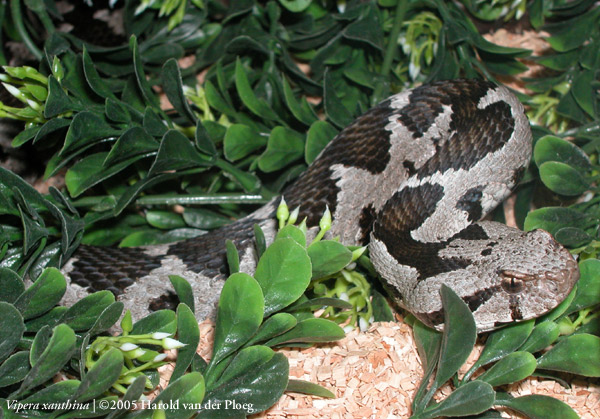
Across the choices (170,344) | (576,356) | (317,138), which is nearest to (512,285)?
(576,356)

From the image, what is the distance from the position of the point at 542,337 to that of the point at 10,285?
1911 mm

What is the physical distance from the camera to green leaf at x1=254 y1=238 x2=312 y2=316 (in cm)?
179

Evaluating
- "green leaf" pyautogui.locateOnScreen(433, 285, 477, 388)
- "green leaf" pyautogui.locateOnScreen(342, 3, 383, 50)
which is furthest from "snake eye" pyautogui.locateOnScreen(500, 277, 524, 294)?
"green leaf" pyautogui.locateOnScreen(342, 3, 383, 50)

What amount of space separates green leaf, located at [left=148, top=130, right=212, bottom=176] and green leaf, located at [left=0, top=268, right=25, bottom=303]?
0.90m

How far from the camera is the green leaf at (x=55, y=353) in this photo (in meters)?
1.63

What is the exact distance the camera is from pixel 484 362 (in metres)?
2.09

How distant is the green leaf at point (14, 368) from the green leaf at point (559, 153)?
7.50ft

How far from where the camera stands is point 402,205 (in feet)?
9.06

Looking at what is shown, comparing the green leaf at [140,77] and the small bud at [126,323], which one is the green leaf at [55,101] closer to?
the green leaf at [140,77]

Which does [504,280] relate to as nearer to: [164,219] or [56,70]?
[164,219]

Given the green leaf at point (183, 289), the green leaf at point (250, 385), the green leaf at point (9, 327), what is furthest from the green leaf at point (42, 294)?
the green leaf at point (250, 385)

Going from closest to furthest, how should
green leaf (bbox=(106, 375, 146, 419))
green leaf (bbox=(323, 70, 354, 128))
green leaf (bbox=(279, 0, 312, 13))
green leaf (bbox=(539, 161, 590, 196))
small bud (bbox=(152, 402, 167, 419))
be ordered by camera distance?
green leaf (bbox=(106, 375, 146, 419))
small bud (bbox=(152, 402, 167, 419))
green leaf (bbox=(539, 161, 590, 196))
green leaf (bbox=(323, 70, 354, 128))
green leaf (bbox=(279, 0, 312, 13))

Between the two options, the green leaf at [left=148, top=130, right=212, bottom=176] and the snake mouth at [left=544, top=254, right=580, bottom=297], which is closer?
the snake mouth at [left=544, top=254, right=580, bottom=297]

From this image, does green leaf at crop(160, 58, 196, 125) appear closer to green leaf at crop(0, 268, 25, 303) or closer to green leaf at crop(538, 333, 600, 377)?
green leaf at crop(0, 268, 25, 303)
